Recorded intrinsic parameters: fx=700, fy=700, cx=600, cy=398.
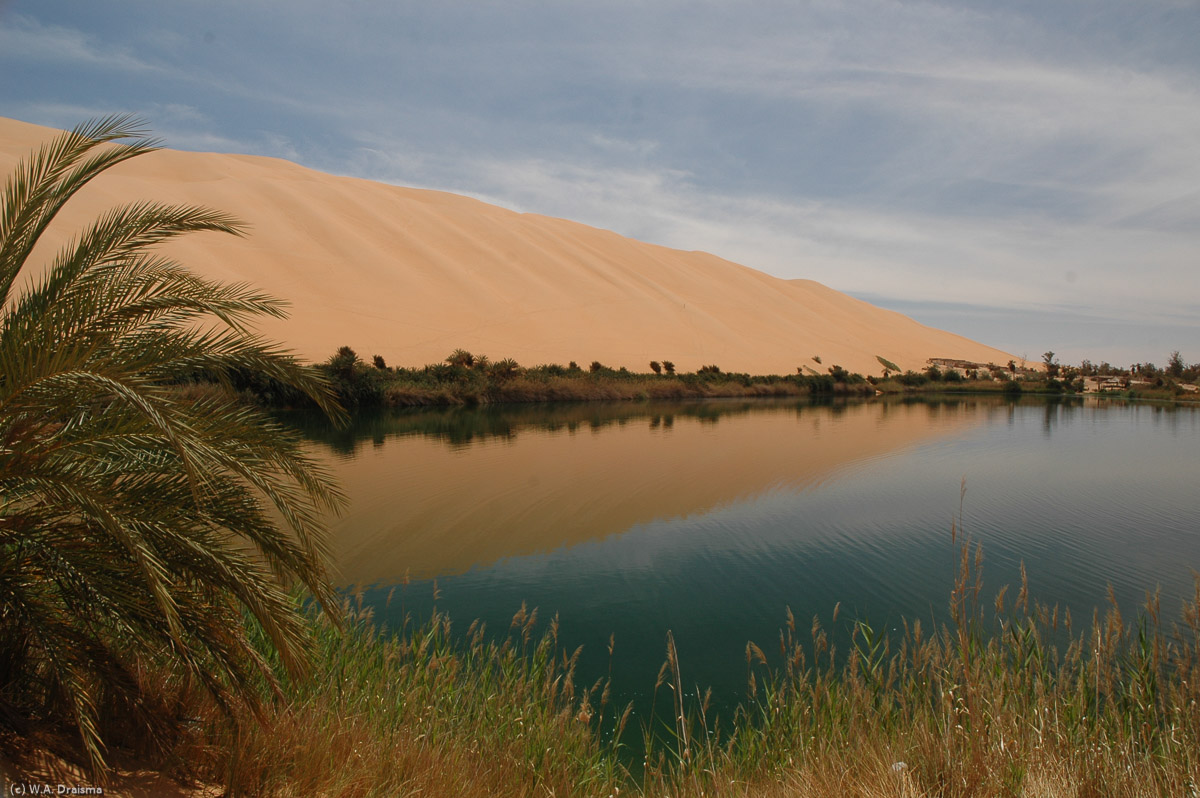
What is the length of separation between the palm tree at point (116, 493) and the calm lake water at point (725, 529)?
3.01 metres

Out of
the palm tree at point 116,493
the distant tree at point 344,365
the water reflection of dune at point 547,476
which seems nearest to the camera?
the palm tree at point 116,493

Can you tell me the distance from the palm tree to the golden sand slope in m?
31.4

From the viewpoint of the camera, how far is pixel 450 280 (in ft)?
157

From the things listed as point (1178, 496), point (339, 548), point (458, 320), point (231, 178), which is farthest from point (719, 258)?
point (339, 548)

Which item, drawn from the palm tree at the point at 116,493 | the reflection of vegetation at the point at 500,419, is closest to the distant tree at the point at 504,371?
the reflection of vegetation at the point at 500,419

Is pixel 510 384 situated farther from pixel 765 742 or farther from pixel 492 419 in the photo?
pixel 765 742

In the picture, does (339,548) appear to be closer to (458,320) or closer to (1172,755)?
(1172,755)

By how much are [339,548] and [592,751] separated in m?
5.69

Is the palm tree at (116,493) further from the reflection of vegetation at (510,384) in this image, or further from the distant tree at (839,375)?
the distant tree at (839,375)

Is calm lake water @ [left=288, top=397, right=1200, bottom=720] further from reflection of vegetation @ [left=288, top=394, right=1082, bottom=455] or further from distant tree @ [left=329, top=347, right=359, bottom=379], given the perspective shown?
distant tree @ [left=329, top=347, right=359, bottom=379]

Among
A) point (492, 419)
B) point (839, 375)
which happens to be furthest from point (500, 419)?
point (839, 375)

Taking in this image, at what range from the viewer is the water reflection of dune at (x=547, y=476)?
356 inches

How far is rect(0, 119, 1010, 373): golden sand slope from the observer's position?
3906 cm

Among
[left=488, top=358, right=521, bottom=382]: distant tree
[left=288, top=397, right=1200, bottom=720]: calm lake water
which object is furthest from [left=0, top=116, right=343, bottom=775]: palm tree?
[left=488, top=358, right=521, bottom=382]: distant tree
